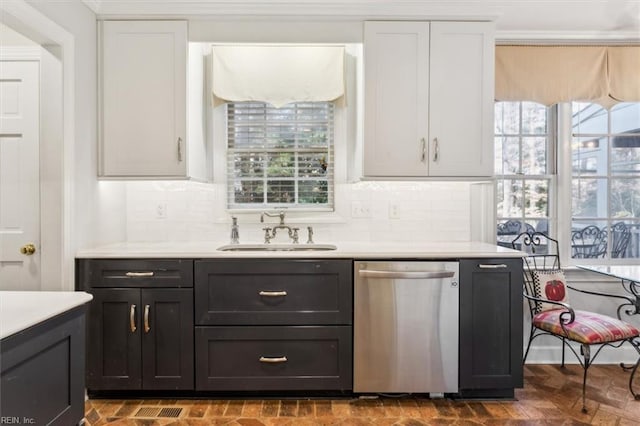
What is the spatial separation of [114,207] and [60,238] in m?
0.56

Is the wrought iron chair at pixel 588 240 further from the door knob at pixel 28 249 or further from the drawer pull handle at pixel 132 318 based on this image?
the door knob at pixel 28 249

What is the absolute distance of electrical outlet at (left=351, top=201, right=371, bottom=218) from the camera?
2.98 meters

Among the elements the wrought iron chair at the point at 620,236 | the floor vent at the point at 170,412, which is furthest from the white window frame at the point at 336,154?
the wrought iron chair at the point at 620,236

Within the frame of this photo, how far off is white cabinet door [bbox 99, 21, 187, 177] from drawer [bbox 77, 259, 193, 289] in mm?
640

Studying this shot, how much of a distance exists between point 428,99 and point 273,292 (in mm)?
1681

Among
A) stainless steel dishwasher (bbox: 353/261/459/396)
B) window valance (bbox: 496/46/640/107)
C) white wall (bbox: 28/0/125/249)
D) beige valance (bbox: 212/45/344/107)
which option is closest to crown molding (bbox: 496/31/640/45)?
window valance (bbox: 496/46/640/107)

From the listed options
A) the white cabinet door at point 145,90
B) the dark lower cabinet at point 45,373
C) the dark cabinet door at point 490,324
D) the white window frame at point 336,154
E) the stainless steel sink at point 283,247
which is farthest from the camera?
the white window frame at point 336,154

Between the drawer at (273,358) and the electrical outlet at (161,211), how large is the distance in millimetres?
1082

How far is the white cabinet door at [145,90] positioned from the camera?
2547mm

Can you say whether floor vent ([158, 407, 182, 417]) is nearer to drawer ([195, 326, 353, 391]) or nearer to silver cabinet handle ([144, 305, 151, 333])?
drawer ([195, 326, 353, 391])

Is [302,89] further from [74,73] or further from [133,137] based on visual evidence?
[74,73]

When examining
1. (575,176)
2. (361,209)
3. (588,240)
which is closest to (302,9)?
(361,209)

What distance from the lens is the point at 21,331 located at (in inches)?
42.4

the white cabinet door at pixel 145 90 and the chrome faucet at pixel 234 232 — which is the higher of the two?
the white cabinet door at pixel 145 90
